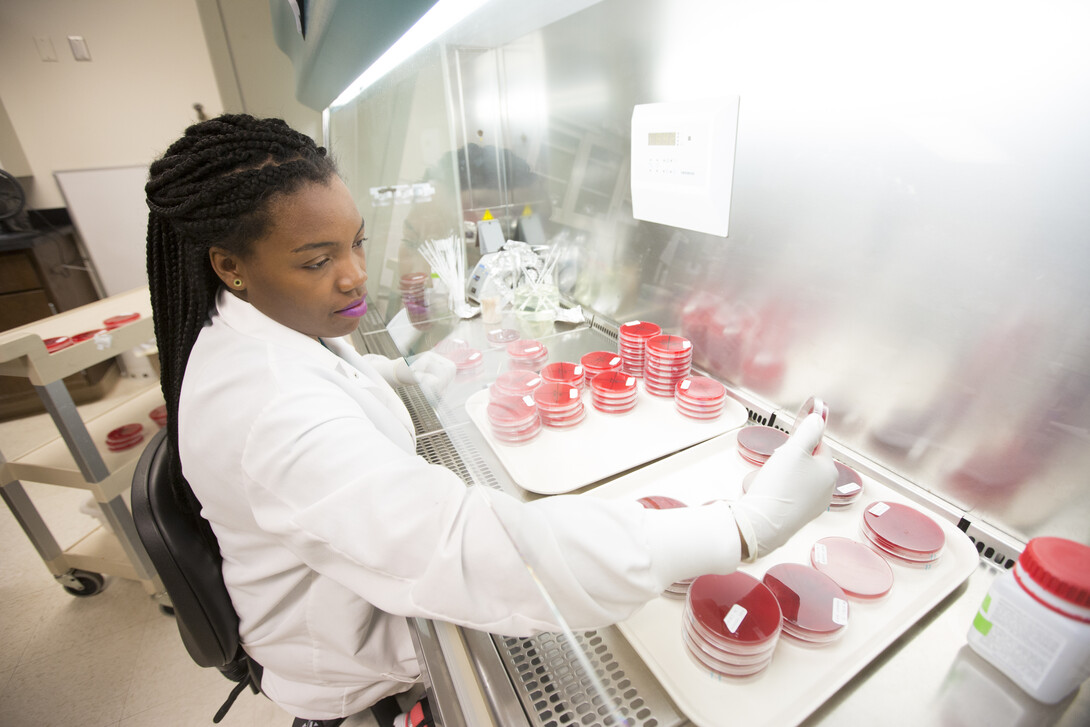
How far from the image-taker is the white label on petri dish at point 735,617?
2.19 ft

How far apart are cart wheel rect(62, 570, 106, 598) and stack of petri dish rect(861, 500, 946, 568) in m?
3.26

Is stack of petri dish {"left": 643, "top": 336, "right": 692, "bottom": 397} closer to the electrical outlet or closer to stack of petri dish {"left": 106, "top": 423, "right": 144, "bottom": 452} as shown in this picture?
stack of petri dish {"left": 106, "top": 423, "right": 144, "bottom": 452}

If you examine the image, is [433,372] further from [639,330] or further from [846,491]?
[846,491]

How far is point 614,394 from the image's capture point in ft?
4.21

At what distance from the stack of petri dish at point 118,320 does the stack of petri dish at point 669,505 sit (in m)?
2.29

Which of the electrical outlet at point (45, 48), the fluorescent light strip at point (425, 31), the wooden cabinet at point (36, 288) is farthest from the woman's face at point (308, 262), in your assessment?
the electrical outlet at point (45, 48)

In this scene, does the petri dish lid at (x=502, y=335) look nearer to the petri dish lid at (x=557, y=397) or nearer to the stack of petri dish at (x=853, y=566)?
the petri dish lid at (x=557, y=397)

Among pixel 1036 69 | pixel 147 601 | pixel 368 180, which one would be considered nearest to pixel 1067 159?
pixel 1036 69

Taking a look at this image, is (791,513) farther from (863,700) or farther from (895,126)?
(895,126)

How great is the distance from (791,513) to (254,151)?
1086 millimetres

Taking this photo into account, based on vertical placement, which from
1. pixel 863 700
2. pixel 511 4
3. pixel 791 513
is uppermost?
pixel 511 4

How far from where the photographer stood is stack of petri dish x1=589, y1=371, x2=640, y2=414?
1.29 meters

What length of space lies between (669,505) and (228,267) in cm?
93

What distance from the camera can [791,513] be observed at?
2.60 ft
